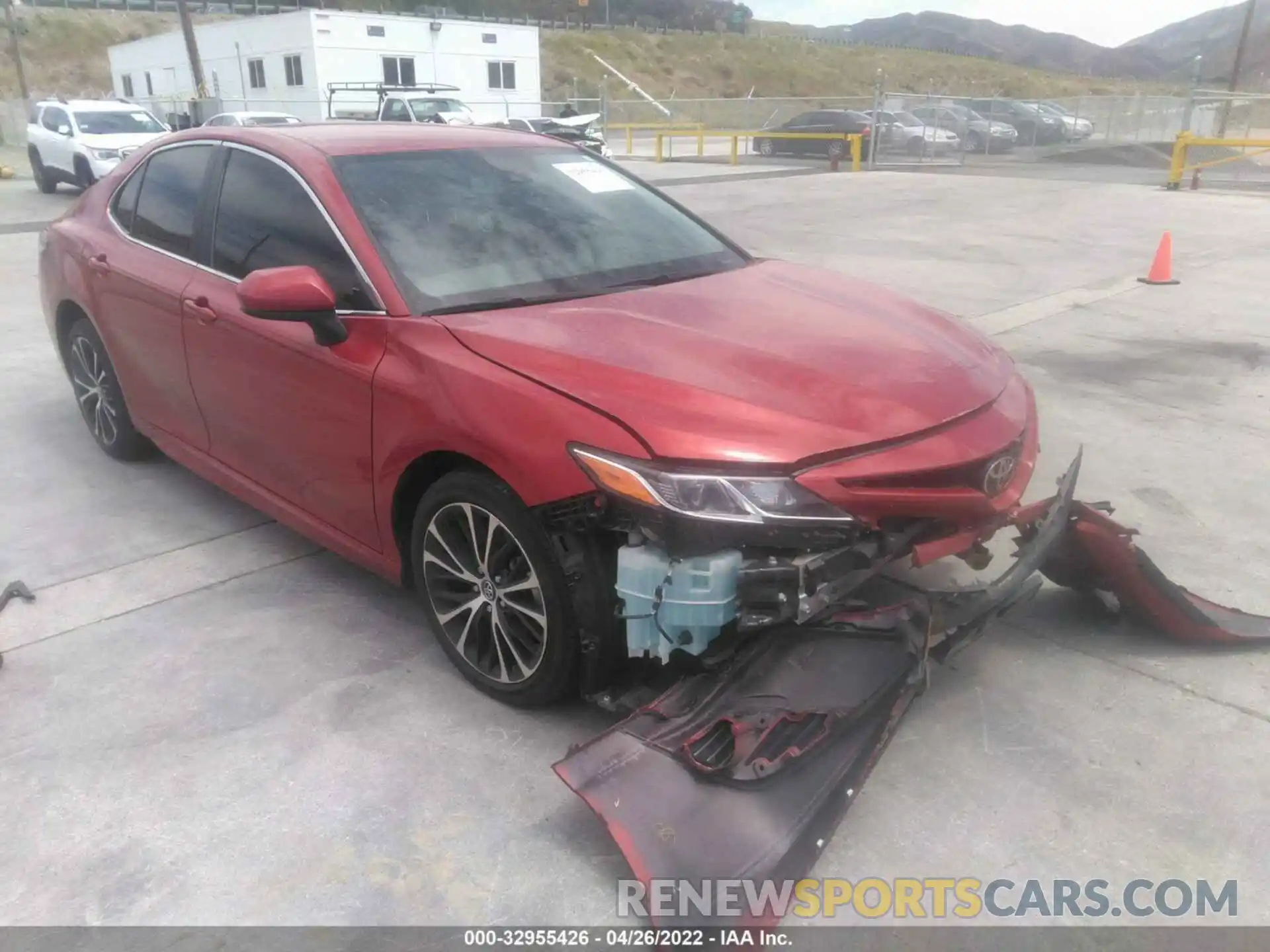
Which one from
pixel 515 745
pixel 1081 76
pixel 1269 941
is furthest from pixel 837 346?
pixel 1081 76

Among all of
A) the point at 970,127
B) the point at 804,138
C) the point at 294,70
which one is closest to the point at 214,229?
the point at 804,138

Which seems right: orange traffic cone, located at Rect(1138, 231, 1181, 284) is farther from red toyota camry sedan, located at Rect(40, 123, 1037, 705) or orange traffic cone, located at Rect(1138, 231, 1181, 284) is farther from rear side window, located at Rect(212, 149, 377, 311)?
rear side window, located at Rect(212, 149, 377, 311)

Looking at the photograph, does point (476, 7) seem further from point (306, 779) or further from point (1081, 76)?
point (306, 779)

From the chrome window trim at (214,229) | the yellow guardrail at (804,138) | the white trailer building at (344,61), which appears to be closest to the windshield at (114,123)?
the yellow guardrail at (804,138)

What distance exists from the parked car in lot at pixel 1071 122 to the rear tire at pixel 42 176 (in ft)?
86.2

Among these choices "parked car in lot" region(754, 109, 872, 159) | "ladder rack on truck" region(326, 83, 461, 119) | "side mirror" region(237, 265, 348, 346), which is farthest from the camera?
"parked car in lot" region(754, 109, 872, 159)

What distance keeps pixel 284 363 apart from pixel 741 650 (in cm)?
187

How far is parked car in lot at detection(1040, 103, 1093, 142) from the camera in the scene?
29.9m

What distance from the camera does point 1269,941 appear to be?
7.36 feet

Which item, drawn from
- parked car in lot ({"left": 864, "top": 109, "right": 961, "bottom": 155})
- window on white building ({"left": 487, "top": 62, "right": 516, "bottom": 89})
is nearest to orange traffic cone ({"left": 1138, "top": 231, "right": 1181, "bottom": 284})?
parked car in lot ({"left": 864, "top": 109, "right": 961, "bottom": 155})

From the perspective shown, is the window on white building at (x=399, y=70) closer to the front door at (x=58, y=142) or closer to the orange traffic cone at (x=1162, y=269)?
the front door at (x=58, y=142)

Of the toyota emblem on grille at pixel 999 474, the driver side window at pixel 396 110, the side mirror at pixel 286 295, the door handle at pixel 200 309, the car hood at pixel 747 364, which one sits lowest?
the driver side window at pixel 396 110

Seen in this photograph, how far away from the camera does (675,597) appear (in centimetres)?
244

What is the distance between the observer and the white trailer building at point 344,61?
37688 mm
